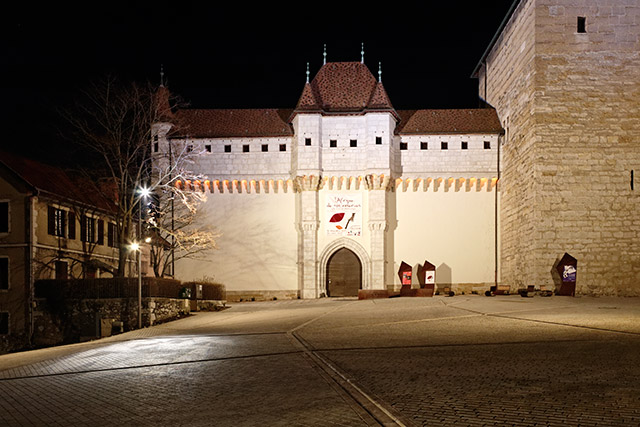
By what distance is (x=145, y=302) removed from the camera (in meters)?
23.3

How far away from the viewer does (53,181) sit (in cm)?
3028

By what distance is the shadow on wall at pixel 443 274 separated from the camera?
118 ft

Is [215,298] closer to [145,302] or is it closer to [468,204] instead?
[145,302]

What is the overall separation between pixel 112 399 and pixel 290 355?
3.95 m

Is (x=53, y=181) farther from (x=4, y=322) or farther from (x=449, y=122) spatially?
(x=449, y=122)

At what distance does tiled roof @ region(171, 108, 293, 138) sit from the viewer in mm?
37375

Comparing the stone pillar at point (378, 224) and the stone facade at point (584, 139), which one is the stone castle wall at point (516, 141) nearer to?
the stone facade at point (584, 139)

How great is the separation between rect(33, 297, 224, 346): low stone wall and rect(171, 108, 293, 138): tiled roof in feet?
44.2

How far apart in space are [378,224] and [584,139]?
1153 centimetres

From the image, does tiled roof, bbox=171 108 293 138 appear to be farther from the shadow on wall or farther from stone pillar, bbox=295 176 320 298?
the shadow on wall

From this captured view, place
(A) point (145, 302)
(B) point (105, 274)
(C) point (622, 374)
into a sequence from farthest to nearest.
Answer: (B) point (105, 274) → (A) point (145, 302) → (C) point (622, 374)

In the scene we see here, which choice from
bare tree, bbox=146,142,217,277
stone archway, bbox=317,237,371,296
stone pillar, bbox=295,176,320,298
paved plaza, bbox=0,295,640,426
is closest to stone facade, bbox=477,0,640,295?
stone archway, bbox=317,237,371,296

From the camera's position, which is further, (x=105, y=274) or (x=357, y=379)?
(x=105, y=274)

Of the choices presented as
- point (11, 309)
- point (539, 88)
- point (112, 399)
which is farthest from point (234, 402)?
point (539, 88)
